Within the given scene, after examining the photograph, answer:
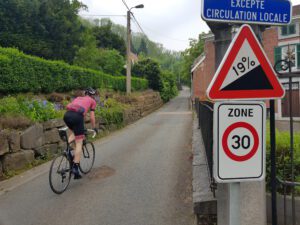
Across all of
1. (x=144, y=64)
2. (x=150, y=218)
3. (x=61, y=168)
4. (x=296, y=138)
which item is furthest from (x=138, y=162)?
(x=144, y=64)

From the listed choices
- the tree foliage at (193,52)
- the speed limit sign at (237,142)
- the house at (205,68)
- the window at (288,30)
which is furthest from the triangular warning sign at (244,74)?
the tree foliage at (193,52)

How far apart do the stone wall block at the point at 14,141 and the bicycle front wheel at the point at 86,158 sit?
1575 millimetres

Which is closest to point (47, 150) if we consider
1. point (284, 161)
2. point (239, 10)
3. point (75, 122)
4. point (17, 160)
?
point (17, 160)

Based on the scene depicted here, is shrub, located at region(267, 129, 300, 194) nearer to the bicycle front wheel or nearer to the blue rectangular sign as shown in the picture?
the blue rectangular sign

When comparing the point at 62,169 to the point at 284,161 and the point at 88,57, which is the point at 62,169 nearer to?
the point at 284,161

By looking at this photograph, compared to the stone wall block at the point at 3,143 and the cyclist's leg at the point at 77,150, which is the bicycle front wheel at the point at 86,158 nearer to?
the cyclist's leg at the point at 77,150

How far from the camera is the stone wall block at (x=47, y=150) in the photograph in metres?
7.94

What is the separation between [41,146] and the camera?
→ 809cm

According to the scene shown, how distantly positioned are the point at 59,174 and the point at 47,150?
2993mm

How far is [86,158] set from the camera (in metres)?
6.83

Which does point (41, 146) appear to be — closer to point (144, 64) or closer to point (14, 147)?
point (14, 147)

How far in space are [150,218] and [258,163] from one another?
2560mm

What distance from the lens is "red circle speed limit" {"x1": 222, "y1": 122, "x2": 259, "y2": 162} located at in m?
2.21

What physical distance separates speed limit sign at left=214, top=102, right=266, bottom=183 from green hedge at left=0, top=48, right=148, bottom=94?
8720 millimetres
